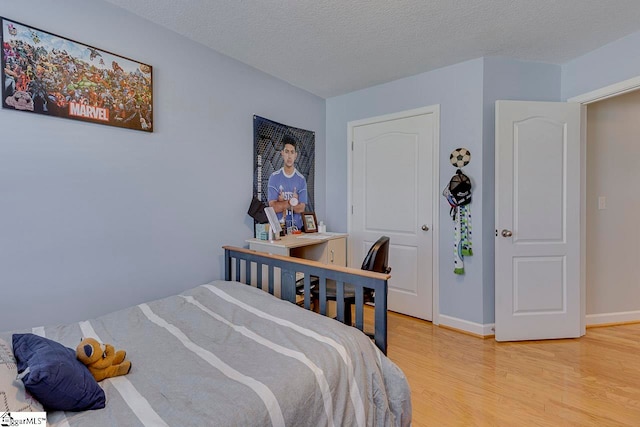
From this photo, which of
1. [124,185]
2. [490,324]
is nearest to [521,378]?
[490,324]

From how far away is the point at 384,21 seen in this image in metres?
2.02

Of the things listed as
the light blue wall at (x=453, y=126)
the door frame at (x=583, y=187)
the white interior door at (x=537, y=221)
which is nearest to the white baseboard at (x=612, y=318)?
the door frame at (x=583, y=187)

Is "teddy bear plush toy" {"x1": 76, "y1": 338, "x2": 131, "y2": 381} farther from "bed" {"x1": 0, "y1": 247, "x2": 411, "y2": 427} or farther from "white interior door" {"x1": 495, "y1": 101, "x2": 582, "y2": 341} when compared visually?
"white interior door" {"x1": 495, "y1": 101, "x2": 582, "y2": 341}

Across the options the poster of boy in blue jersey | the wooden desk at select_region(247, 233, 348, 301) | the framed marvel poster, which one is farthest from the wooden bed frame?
the framed marvel poster

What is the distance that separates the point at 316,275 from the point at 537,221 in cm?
200

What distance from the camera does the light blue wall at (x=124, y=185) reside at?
1565 millimetres

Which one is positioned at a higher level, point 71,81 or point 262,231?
point 71,81

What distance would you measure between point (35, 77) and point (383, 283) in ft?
6.75

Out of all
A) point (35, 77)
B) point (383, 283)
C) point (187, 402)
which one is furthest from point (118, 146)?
point (383, 283)

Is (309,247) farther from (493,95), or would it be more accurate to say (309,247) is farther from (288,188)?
(493,95)

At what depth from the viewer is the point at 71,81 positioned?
1.69 meters

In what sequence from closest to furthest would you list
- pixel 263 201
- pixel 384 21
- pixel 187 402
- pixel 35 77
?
pixel 187 402 → pixel 35 77 → pixel 384 21 → pixel 263 201

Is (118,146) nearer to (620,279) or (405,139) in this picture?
(405,139)

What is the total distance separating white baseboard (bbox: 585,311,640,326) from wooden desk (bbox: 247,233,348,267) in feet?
7.65
